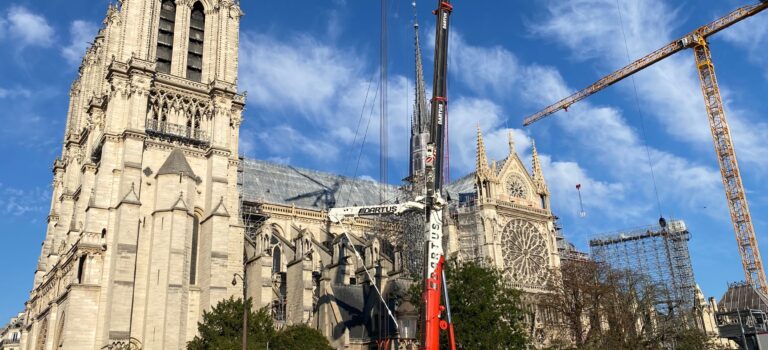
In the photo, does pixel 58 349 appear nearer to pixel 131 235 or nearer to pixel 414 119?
pixel 131 235

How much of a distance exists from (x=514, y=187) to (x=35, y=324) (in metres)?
40.4

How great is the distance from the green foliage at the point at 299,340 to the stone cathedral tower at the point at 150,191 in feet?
20.2

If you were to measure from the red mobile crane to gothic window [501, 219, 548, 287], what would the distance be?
1070 inches

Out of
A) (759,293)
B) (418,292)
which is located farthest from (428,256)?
(759,293)

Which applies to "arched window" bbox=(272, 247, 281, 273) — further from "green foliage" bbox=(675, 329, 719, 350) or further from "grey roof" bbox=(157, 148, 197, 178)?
"green foliage" bbox=(675, 329, 719, 350)

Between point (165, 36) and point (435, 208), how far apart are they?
29.0 metres

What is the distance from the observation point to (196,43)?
165ft

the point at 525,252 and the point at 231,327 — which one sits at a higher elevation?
the point at 525,252

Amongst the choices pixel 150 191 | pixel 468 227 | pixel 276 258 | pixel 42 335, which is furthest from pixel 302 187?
pixel 42 335

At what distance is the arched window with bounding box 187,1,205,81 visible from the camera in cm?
4912

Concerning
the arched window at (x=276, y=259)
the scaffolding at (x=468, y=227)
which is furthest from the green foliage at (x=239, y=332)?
the scaffolding at (x=468, y=227)

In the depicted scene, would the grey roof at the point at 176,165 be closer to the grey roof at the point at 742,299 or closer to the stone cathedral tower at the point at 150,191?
the stone cathedral tower at the point at 150,191

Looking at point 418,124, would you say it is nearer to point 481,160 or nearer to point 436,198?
point 481,160

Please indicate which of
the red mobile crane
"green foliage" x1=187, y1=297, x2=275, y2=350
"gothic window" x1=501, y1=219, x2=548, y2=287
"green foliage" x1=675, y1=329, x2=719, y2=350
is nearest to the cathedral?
"gothic window" x1=501, y1=219, x2=548, y2=287
